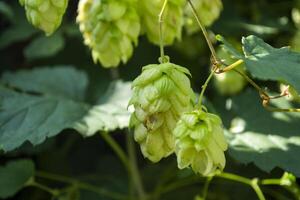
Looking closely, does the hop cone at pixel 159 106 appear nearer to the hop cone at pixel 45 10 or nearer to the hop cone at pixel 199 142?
the hop cone at pixel 199 142

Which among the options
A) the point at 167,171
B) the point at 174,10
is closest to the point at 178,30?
the point at 174,10

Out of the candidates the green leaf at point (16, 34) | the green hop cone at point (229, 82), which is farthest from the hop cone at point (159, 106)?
the green leaf at point (16, 34)

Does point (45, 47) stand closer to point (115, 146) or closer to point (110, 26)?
point (115, 146)

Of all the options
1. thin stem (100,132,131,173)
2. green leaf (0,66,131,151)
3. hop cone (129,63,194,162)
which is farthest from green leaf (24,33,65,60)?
hop cone (129,63,194,162)

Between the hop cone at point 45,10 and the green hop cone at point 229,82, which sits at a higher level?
the hop cone at point 45,10

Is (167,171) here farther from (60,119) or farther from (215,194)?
(60,119)
